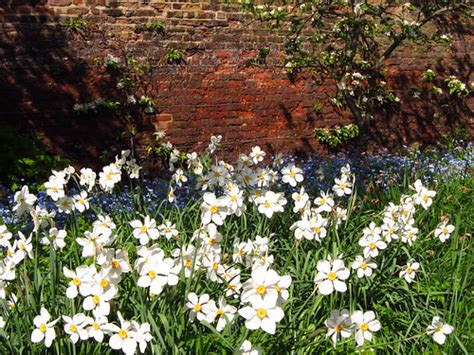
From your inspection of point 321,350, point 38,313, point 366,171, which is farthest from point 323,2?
point 38,313

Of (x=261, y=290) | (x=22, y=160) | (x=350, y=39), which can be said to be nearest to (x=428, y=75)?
(x=350, y=39)

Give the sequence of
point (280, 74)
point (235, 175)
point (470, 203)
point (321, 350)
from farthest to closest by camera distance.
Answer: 1. point (280, 74)
2. point (470, 203)
3. point (235, 175)
4. point (321, 350)

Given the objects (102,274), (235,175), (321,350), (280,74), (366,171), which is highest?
(102,274)

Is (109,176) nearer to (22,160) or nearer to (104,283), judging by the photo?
(104,283)

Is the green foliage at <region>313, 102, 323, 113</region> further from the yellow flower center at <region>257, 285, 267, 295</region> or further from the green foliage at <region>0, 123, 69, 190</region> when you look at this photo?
the yellow flower center at <region>257, 285, 267, 295</region>

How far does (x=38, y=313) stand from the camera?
7.51ft

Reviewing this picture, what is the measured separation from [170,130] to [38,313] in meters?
4.67

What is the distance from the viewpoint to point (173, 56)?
6723 millimetres

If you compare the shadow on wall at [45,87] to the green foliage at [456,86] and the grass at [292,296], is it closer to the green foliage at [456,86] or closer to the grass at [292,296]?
the grass at [292,296]

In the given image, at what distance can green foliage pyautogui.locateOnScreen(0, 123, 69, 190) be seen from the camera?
5605 millimetres

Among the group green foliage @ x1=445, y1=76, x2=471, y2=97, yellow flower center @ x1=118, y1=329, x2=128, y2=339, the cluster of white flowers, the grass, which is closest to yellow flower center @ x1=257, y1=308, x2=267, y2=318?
the cluster of white flowers

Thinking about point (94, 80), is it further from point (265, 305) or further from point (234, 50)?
point (265, 305)

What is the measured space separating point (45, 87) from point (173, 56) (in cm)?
143

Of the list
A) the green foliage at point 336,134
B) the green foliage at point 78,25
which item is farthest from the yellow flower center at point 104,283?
the green foliage at point 336,134
